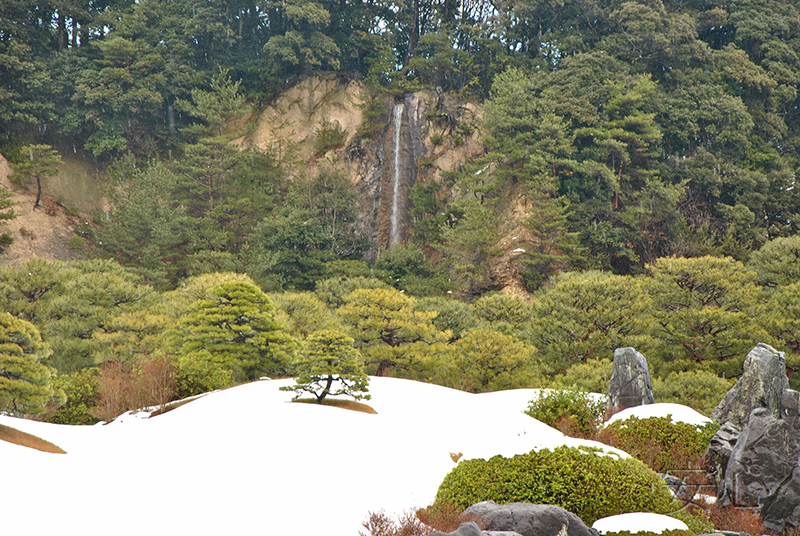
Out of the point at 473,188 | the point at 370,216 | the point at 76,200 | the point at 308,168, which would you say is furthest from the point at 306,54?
the point at 76,200

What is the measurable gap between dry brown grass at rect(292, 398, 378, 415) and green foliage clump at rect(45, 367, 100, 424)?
4832mm

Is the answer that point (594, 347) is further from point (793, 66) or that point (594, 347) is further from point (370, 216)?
point (793, 66)

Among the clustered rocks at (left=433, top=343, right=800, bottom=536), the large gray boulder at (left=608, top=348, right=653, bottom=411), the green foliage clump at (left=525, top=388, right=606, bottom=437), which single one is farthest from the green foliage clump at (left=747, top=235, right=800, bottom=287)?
the green foliage clump at (left=525, top=388, right=606, bottom=437)

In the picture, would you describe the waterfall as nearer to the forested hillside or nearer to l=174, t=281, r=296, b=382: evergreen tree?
the forested hillside

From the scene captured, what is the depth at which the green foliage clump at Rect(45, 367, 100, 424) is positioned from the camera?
14.4 metres

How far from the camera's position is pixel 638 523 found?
757 cm

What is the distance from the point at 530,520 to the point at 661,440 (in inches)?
237

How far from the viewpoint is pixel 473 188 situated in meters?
34.6

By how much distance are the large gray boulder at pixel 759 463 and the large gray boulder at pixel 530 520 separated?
4.15 meters

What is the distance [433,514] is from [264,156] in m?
32.8

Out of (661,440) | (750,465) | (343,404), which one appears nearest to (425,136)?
(343,404)

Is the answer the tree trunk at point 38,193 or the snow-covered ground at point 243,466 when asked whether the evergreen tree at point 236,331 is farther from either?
the tree trunk at point 38,193

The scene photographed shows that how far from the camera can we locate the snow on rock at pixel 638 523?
295 inches

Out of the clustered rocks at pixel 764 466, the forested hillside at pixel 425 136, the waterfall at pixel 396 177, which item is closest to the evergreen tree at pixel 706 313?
the forested hillside at pixel 425 136
